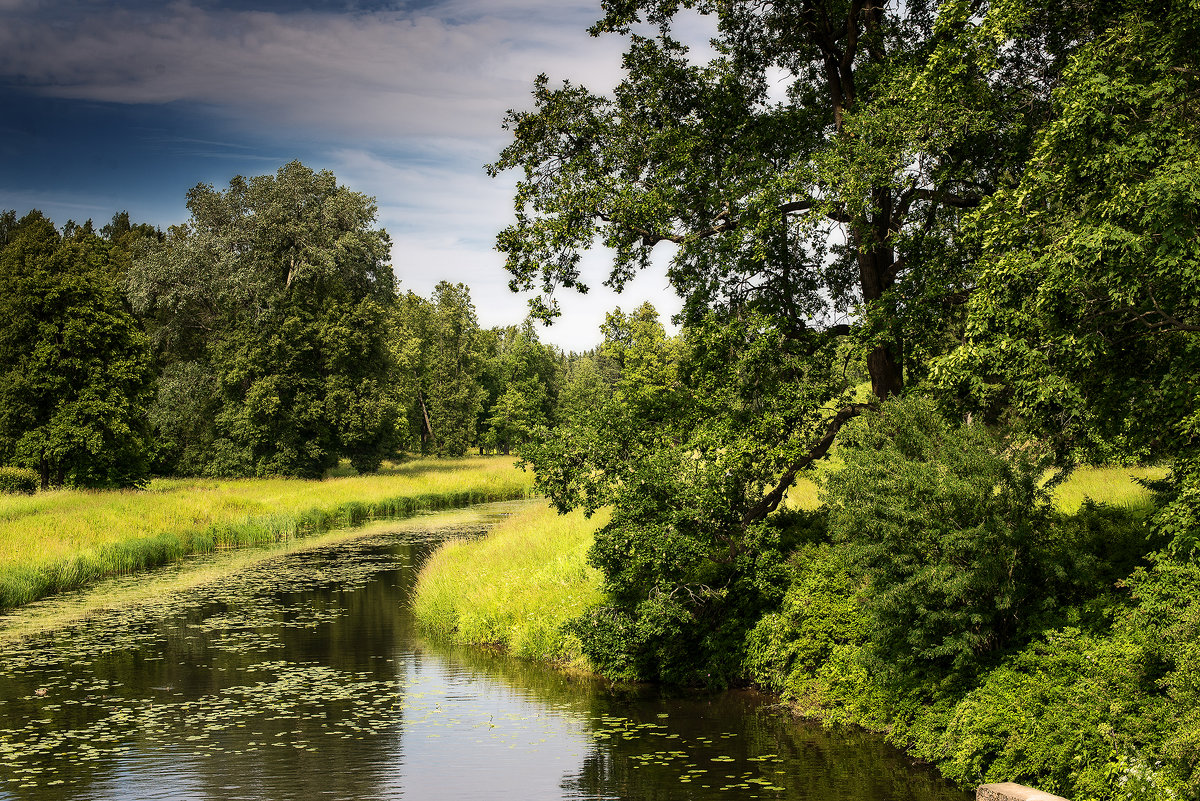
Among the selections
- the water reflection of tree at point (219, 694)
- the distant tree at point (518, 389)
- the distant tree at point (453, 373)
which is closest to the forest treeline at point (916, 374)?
the water reflection of tree at point (219, 694)

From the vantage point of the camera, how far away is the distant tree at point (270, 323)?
50.8 meters

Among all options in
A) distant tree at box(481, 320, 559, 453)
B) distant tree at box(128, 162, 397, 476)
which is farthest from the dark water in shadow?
distant tree at box(481, 320, 559, 453)

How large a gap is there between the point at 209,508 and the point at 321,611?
48.8 feet

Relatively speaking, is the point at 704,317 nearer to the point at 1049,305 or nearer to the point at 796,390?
the point at 796,390

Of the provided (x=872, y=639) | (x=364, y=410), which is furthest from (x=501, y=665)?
(x=364, y=410)

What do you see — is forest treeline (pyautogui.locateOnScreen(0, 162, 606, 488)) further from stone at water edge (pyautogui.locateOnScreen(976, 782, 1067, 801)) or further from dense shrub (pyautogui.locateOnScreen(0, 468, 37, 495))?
stone at water edge (pyautogui.locateOnScreen(976, 782, 1067, 801))

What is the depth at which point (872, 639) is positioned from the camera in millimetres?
13617

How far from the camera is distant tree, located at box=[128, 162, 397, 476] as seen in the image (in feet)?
167

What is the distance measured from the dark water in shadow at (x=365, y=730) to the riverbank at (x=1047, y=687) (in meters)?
0.61

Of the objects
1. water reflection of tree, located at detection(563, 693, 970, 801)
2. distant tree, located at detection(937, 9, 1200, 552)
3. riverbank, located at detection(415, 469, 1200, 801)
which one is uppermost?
distant tree, located at detection(937, 9, 1200, 552)

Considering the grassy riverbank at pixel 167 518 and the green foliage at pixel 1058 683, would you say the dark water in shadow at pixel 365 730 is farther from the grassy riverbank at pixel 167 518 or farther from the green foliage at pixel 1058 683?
the grassy riverbank at pixel 167 518

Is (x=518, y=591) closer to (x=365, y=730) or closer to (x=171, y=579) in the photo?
(x=365, y=730)

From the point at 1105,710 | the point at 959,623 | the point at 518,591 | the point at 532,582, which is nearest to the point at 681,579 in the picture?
the point at 959,623

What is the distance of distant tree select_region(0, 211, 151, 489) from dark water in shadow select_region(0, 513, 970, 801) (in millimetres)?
19574
